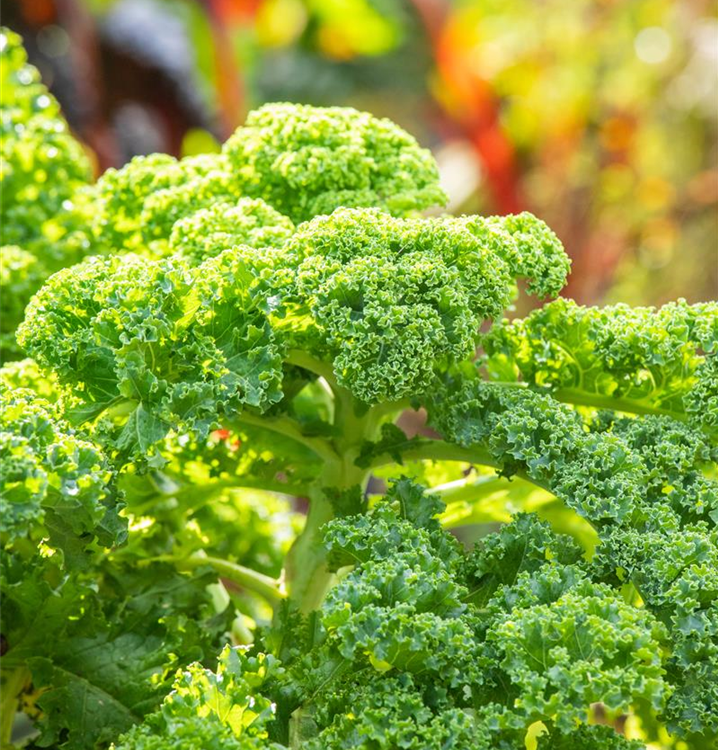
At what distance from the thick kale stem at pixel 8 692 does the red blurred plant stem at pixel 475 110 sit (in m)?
4.31

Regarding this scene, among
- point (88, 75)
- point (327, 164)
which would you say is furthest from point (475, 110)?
point (327, 164)

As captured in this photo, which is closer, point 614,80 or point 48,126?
point 48,126

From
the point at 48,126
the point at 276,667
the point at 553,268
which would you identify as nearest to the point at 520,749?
the point at 276,667

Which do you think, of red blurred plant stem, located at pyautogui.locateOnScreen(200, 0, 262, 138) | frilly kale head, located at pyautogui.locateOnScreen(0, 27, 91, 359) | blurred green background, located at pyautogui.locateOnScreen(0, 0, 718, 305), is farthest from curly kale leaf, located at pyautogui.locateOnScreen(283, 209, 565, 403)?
blurred green background, located at pyautogui.locateOnScreen(0, 0, 718, 305)

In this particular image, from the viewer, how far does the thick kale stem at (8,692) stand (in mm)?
1763

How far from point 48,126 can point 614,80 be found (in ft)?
14.5

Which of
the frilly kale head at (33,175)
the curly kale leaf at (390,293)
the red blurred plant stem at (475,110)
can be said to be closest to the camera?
the curly kale leaf at (390,293)

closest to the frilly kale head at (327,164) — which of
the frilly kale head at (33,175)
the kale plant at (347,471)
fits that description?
the kale plant at (347,471)

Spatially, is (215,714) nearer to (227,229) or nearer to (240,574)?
(240,574)

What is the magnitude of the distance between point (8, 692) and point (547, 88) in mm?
5066

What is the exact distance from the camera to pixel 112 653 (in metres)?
1.67

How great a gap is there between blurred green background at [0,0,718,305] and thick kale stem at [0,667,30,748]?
3512mm

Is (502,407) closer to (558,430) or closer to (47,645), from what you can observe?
(558,430)

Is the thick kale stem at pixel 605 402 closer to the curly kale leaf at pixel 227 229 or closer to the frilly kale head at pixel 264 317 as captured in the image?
the frilly kale head at pixel 264 317
